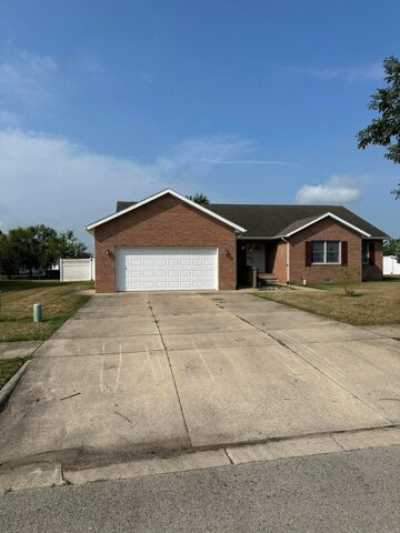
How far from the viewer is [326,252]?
2223cm

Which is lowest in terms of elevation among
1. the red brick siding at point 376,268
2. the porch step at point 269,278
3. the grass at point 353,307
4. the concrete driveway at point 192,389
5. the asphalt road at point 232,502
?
the asphalt road at point 232,502

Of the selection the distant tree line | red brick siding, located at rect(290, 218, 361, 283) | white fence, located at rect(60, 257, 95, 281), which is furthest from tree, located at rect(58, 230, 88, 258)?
red brick siding, located at rect(290, 218, 361, 283)

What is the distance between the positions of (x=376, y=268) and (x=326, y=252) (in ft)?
14.8

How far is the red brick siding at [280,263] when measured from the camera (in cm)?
2219

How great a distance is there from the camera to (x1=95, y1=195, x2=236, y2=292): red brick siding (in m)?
17.9

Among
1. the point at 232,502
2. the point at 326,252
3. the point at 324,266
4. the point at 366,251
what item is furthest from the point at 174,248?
the point at 232,502

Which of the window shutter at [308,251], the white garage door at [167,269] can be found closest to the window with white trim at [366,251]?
the window shutter at [308,251]

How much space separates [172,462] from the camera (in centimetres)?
326

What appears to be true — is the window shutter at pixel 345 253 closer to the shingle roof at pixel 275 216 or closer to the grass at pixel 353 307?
the shingle roof at pixel 275 216

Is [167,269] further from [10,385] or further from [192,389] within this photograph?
[192,389]

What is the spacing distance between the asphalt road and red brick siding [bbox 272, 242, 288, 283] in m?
19.4

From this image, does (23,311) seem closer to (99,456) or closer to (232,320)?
(232,320)

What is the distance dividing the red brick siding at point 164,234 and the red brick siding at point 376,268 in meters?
10.4

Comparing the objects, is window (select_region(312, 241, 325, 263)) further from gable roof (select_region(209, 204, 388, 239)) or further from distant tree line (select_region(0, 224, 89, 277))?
distant tree line (select_region(0, 224, 89, 277))
